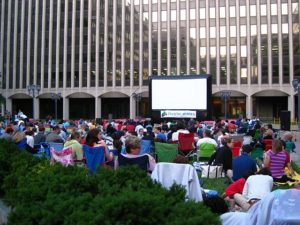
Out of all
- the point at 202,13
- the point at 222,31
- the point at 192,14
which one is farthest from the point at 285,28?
the point at 192,14

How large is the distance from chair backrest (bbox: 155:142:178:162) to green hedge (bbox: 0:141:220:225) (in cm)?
864

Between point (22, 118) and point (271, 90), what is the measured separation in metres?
43.2

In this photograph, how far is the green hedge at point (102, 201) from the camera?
145 inches

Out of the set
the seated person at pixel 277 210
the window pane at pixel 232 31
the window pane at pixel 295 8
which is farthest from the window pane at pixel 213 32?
the seated person at pixel 277 210

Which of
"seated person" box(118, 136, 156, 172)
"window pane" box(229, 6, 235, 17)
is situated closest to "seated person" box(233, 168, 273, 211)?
"seated person" box(118, 136, 156, 172)

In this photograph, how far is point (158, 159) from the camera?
48.9 ft

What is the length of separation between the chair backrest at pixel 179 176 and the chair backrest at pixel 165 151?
7132mm

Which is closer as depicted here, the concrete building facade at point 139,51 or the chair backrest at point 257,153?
the chair backrest at point 257,153

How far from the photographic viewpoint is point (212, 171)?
12719mm

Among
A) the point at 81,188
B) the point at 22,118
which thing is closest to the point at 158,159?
the point at 81,188

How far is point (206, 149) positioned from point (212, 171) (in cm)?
225

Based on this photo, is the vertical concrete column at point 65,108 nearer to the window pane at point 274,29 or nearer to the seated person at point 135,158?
the window pane at point 274,29

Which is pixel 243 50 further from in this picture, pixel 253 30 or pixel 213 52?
pixel 213 52

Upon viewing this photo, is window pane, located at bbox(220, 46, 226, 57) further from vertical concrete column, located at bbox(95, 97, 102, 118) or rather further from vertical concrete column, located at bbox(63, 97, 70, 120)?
vertical concrete column, located at bbox(63, 97, 70, 120)
